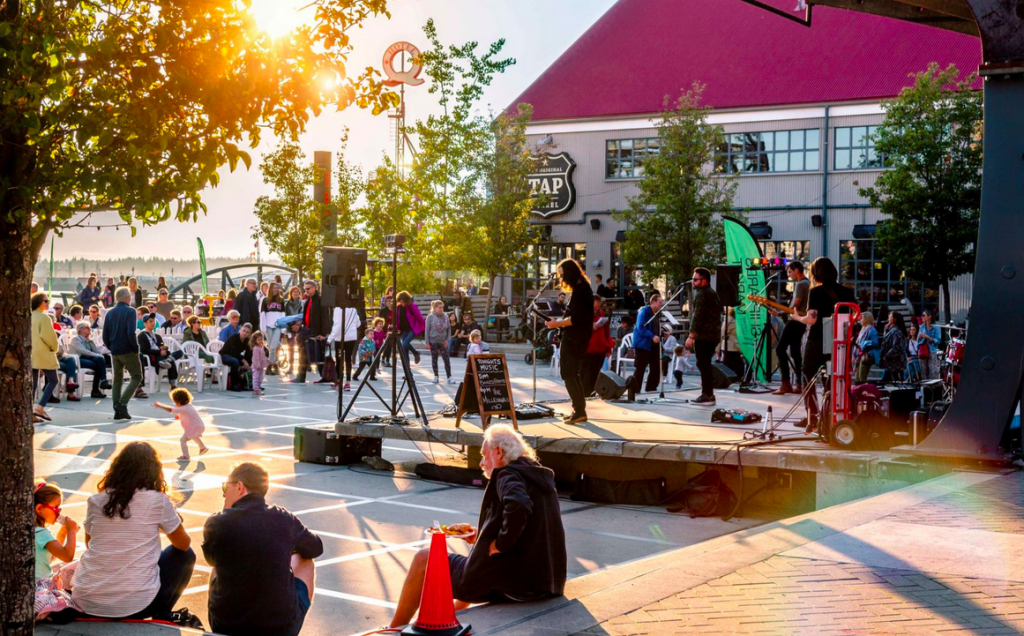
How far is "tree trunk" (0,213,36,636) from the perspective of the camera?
15.8 feet

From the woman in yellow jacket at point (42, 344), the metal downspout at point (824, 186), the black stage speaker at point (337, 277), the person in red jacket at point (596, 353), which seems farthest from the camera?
the metal downspout at point (824, 186)

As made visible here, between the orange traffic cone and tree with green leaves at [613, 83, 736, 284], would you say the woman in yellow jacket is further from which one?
tree with green leaves at [613, 83, 736, 284]

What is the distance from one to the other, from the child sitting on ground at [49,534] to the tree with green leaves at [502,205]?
31.5 m

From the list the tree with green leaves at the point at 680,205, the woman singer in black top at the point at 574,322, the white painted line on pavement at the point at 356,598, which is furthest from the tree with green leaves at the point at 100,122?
the tree with green leaves at the point at 680,205

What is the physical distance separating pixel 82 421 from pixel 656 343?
30.0 ft

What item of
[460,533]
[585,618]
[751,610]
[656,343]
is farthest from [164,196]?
[656,343]

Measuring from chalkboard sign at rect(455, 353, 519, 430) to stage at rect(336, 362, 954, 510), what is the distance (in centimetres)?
24

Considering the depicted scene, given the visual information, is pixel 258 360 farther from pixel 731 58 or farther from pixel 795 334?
pixel 731 58

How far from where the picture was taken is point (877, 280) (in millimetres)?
38438

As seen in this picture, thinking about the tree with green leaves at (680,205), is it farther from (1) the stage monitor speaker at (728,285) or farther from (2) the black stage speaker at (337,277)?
(2) the black stage speaker at (337,277)

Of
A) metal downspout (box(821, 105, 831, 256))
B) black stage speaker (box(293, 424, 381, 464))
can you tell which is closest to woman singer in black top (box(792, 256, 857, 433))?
black stage speaker (box(293, 424, 381, 464))

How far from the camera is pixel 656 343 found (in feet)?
58.9

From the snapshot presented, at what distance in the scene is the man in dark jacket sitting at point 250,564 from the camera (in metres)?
5.31

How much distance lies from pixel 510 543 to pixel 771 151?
3644 centimetres
